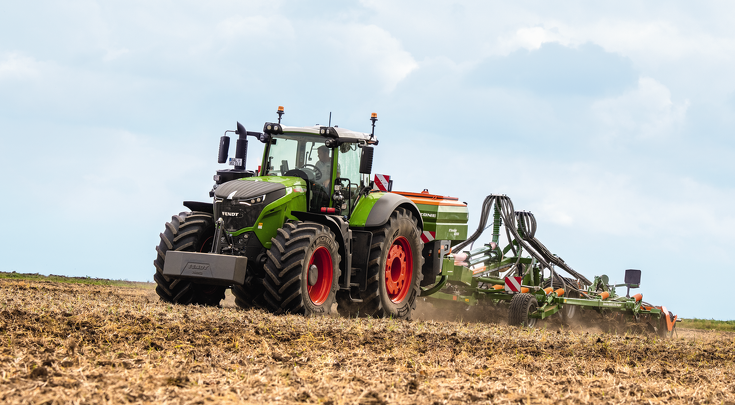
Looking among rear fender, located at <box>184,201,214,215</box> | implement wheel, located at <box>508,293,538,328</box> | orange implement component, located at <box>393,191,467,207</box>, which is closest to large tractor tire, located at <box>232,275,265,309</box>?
rear fender, located at <box>184,201,214,215</box>

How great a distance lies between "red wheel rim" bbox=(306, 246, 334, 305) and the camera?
9125 millimetres

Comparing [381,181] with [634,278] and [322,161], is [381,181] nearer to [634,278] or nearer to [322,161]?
[322,161]

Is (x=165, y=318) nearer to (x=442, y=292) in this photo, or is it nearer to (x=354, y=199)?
(x=354, y=199)

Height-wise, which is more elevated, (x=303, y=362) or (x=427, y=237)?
(x=427, y=237)

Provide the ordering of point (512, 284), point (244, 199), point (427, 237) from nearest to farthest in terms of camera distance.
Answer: point (244, 199) → point (427, 237) → point (512, 284)

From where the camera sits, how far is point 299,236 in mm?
8570

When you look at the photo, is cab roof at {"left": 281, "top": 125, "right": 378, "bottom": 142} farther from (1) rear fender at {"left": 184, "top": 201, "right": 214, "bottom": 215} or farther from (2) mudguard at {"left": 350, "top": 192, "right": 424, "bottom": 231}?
(1) rear fender at {"left": 184, "top": 201, "right": 214, "bottom": 215}

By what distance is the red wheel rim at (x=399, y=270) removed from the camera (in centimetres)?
1059

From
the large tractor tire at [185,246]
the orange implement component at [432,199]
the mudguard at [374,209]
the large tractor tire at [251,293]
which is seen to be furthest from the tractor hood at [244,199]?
the orange implement component at [432,199]

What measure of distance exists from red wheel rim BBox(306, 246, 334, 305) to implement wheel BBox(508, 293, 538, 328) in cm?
366

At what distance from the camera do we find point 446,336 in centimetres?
789

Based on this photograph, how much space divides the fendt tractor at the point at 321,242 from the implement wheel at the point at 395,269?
18 mm

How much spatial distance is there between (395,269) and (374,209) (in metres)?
1.20

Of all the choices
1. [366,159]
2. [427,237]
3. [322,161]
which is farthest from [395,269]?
[322,161]
